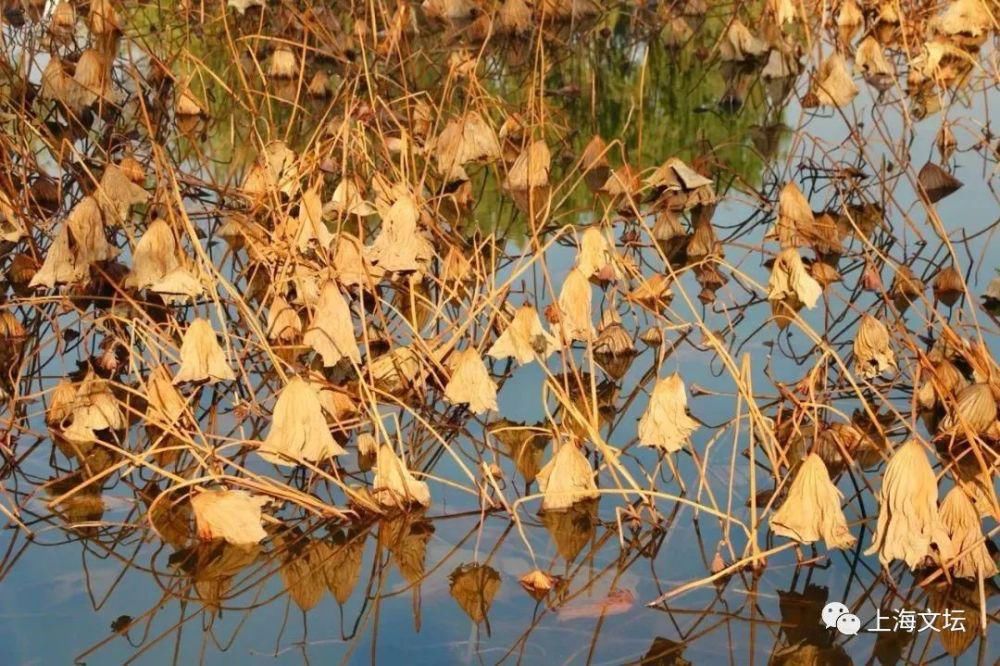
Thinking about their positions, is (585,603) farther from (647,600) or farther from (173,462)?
(173,462)

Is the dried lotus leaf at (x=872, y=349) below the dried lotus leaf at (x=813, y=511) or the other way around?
the other way around

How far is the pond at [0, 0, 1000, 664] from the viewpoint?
1712mm

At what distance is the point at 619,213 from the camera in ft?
9.28

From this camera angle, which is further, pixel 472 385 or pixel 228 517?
pixel 472 385

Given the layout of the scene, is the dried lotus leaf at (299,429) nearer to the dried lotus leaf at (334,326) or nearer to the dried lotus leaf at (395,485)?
the dried lotus leaf at (395,485)

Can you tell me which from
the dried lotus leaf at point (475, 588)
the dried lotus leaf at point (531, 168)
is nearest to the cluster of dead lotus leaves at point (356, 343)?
the dried lotus leaf at point (475, 588)

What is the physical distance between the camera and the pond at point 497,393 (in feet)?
5.62

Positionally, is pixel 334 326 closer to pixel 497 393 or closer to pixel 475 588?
pixel 497 393

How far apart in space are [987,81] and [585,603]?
2226 millimetres

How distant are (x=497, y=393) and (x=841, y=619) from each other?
Result: 0.72 m

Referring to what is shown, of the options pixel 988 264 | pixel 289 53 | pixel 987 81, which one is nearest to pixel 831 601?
pixel 988 264

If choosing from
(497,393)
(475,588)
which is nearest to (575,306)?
(497,393)

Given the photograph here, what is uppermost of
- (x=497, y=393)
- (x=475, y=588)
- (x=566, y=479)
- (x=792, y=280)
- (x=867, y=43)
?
(x=867, y=43)

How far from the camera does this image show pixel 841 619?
66.0 inches
